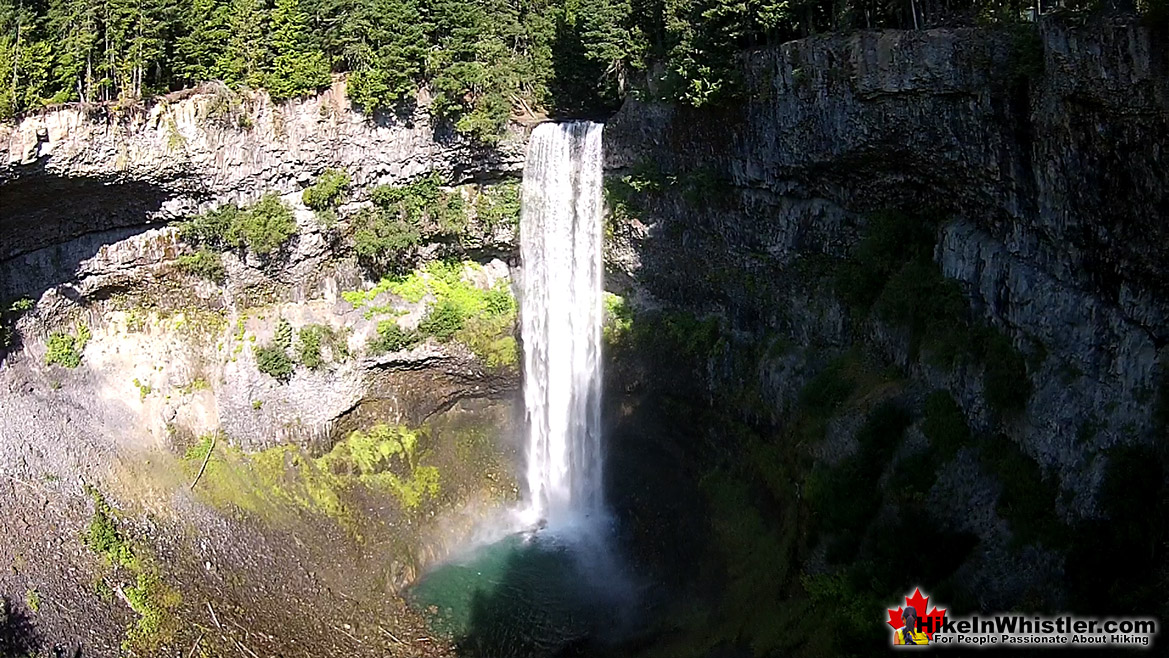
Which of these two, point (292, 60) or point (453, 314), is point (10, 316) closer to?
point (292, 60)

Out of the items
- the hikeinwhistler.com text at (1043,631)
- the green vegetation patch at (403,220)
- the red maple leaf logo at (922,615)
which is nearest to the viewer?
the hikeinwhistler.com text at (1043,631)

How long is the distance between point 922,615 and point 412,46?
23.2 metres

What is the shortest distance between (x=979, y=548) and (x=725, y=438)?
1070cm

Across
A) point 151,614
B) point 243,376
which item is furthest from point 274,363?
point 151,614

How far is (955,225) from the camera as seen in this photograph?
818 inches

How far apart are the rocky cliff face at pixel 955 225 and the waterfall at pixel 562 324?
1.74 metres

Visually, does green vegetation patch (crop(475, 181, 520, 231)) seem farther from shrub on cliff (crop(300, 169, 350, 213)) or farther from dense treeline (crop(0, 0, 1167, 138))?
shrub on cliff (crop(300, 169, 350, 213))

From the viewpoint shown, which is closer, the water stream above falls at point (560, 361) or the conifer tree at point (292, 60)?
the water stream above falls at point (560, 361)

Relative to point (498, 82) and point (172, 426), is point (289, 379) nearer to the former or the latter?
point (172, 426)

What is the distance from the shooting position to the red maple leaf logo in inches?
657

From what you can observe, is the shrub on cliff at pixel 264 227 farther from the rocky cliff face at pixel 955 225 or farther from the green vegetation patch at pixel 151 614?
the rocky cliff face at pixel 955 225

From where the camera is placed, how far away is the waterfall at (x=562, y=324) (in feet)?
100

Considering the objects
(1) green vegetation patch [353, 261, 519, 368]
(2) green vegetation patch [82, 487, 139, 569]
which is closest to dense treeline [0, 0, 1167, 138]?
(1) green vegetation patch [353, 261, 519, 368]

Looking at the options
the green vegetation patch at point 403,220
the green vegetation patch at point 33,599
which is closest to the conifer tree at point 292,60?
the green vegetation patch at point 403,220
